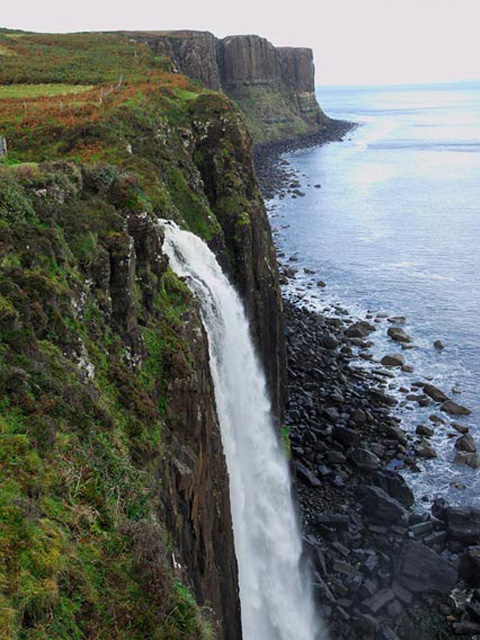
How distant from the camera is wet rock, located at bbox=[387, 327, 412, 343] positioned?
51.2m

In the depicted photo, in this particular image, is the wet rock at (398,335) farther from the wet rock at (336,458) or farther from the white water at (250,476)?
the white water at (250,476)

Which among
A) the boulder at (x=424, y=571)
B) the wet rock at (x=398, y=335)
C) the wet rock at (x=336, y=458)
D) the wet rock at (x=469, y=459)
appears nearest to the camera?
the boulder at (x=424, y=571)

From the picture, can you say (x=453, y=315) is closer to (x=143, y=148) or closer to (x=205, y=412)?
(x=143, y=148)

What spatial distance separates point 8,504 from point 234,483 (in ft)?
47.8

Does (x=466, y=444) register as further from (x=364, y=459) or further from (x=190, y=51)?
(x=190, y=51)

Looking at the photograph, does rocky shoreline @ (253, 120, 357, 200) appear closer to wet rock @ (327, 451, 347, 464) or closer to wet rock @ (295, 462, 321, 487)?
wet rock @ (327, 451, 347, 464)

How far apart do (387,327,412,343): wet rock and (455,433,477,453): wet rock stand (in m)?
14.9

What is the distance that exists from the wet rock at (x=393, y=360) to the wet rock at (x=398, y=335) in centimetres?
360

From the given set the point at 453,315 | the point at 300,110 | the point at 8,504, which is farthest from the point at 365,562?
the point at 300,110

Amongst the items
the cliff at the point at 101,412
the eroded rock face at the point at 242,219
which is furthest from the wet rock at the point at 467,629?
the eroded rock face at the point at 242,219

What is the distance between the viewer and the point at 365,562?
27.6m

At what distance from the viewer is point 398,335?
51281mm

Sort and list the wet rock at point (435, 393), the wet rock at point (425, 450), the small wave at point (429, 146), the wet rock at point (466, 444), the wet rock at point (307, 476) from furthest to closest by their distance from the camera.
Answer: the small wave at point (429, 146) < the wet rock at point (435, 393) < the wet rock at point (466, 444) < the wet rock at point (425, 450) < the wet rock at point (307, 476)

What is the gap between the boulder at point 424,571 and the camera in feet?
85.4
